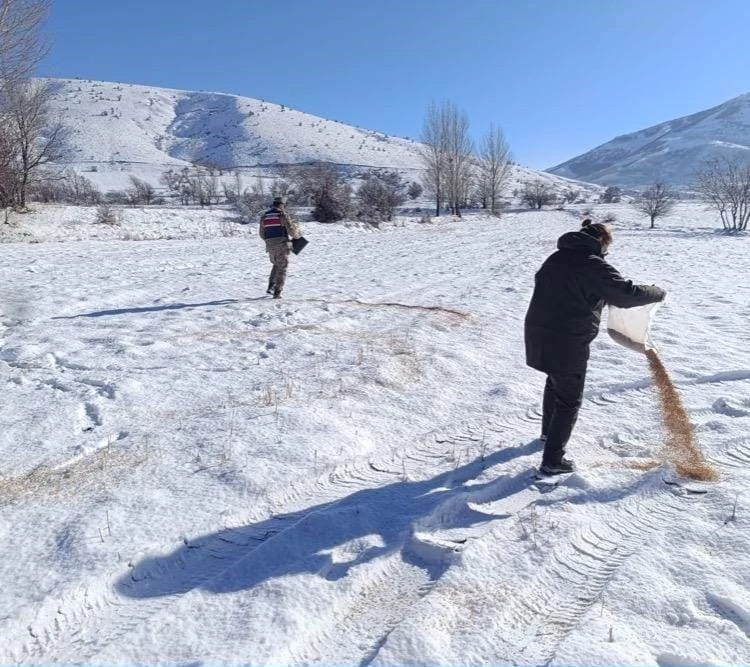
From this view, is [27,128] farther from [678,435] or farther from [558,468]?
[678,435]

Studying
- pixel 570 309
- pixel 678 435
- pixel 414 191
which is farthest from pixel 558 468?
pixel 414 191

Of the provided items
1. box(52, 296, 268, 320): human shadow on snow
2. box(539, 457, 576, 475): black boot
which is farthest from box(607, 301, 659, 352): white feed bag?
box(52, 296, 268, 320): human shadow on snow

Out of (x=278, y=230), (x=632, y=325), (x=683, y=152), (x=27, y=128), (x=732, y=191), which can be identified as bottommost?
(x=632, y=325)

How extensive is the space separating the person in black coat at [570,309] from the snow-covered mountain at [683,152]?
146 metres

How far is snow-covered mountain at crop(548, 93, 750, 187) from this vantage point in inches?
5551

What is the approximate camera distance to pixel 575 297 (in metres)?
3.52

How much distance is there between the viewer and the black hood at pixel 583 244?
354 centimetres

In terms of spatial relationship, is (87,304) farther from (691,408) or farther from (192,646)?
(691,408)

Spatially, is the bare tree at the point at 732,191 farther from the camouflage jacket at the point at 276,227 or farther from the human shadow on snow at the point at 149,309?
the human shadow on snow at the point at 149,309

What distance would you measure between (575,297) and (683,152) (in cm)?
18924

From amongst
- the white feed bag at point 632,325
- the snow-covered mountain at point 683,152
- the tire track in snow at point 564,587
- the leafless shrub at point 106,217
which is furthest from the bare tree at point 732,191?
the snow-covered mountain at point 683,152

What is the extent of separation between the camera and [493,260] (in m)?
17.0

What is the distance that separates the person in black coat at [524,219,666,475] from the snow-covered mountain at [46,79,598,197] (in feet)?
209

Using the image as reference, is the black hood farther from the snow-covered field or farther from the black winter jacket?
the snow-covered field
